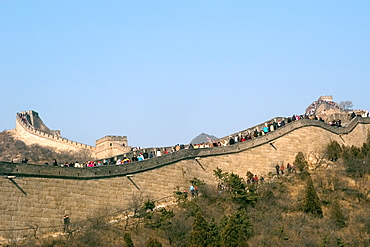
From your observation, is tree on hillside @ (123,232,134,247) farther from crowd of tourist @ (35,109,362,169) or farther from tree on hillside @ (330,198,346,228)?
tree on hillside @ (330,198,346,228)

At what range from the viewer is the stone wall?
39.9 metres

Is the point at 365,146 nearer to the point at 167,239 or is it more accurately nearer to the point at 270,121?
the point at 270,121

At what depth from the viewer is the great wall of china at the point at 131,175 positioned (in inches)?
1570

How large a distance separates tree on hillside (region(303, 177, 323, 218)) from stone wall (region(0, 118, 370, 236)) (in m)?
6.19

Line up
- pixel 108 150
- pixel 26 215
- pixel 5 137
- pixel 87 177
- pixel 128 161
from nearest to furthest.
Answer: pixel 26 215
pixel 87 177
pixel 128 161
pixel 108 150
pixel 5 137

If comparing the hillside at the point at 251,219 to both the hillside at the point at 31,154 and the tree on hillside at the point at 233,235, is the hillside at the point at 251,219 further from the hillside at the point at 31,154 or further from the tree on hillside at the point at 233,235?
the hillside at the point at 31,154

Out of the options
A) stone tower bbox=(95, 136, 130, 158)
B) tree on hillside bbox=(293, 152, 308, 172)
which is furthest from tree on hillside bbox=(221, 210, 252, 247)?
stone tower bbox=(95, 136, 130, 158)

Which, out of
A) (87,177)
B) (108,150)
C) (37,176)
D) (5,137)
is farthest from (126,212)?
(5,137)

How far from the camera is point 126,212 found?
145 ft

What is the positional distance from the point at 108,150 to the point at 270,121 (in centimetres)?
2984

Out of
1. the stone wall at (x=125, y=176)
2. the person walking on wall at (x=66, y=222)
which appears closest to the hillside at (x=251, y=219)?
the person walking on wall at (x=66, y=222)

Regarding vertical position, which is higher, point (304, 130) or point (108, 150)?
point (108, 150)

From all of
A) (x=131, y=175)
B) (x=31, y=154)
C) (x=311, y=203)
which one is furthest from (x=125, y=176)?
(x=31, y=154)

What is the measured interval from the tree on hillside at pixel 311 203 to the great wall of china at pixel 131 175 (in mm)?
6213
